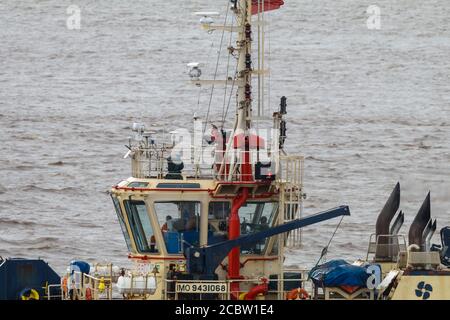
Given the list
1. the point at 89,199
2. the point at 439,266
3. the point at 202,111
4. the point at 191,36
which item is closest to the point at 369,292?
the point at 439,266

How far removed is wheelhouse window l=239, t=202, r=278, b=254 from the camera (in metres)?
36.8

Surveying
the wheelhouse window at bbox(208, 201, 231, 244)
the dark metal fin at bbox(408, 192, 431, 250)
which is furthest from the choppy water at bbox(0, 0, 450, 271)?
the wheelhouse window at bbox(208, 201, 231, 244)

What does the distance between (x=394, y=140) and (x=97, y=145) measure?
1567 centimetres

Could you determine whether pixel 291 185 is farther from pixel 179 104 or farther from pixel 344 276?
pixel 179 104

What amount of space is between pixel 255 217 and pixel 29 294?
5.18 meters

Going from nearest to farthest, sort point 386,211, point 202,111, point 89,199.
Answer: point 386,211
point 89,199
point 202,111

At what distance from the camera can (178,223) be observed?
121 feet

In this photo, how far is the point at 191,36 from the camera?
139000mm

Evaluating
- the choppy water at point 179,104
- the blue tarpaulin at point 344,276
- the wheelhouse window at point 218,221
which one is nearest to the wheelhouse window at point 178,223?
the wheelhouse window at point 218,221

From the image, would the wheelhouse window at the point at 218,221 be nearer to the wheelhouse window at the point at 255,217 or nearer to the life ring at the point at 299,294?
the wheelhouse window at the point at 255,217

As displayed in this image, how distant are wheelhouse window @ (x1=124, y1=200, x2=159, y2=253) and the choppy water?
8.00 metres

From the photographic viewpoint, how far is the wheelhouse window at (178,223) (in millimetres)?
36656

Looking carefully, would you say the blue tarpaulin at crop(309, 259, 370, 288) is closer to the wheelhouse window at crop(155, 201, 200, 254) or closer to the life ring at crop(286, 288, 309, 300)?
the life ring at crop(286, 288, 309, 300)

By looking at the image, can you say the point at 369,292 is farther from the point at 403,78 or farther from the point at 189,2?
the point at 189,2
